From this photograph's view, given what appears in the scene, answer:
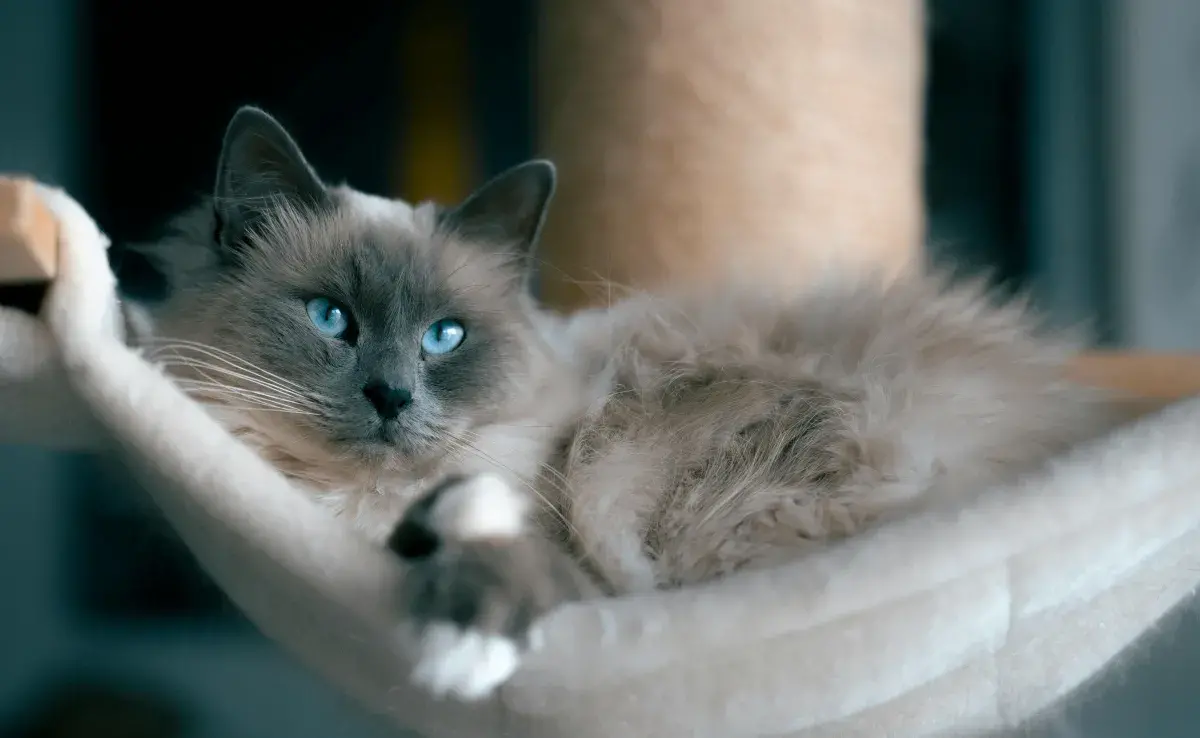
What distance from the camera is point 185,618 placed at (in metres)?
1.37

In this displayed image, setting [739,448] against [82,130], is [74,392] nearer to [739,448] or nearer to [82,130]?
[739,448]

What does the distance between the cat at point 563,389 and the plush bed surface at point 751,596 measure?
65mm

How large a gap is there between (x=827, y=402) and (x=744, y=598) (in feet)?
0.88

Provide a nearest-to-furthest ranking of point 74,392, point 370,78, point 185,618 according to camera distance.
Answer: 1. point 74,392
2. point 185,618
3. point 370,78

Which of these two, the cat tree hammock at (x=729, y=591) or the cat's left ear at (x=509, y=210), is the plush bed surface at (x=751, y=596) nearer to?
the cat tree hammock at (x=729, y=591)

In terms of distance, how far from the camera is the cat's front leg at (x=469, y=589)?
609mm

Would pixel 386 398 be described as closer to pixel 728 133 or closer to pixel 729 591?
pixel 729 591

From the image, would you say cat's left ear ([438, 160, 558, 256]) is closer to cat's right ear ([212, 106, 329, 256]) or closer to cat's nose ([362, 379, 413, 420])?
cat's right ear ([212, 106, 329, 256])

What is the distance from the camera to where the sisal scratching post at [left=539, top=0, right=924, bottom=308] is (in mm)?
1413

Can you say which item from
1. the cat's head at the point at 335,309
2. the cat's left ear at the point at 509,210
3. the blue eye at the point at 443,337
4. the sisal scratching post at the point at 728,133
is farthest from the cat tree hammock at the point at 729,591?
the sisal scratching post at the point at 728,133

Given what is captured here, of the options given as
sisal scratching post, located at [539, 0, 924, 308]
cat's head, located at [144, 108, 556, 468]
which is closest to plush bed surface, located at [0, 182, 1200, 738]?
cat's head, located at [144, 108, 556, 468]

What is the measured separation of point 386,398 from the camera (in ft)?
2.90

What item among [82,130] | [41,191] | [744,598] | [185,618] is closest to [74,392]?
[41,191]

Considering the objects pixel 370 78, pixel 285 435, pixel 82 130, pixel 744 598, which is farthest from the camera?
pixel 370 78
